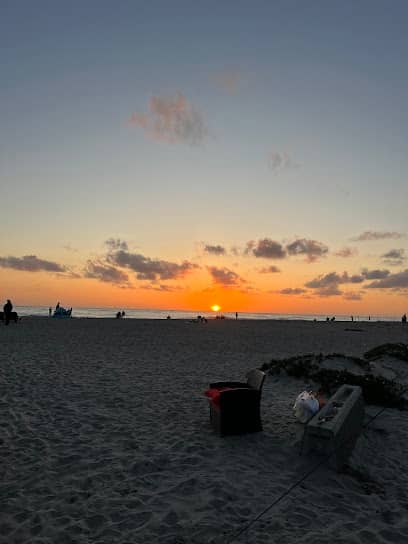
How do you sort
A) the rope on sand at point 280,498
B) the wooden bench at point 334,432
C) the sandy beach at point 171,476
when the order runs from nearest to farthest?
the rope on sand at point 280,498, the sandy beach at point 171,476, the wooden bench at point 334,432

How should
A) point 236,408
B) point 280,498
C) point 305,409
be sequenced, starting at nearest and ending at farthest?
1. point 280,498
2. point 305,409
3. point 236,408

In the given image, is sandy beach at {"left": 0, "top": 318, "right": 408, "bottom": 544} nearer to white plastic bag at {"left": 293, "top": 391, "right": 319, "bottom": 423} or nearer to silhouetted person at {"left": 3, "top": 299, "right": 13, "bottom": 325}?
white plastic bag at {"left": 293, "top": 391, "right": 319, "bottom": 423}

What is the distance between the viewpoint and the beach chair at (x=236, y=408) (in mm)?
8930

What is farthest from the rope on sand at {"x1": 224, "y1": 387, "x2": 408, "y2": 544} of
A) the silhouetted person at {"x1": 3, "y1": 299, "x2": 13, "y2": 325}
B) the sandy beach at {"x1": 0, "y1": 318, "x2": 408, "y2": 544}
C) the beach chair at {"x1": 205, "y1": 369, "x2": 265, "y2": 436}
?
the silhouetted person at {"x1": 3, "y1": 299, "x2": 13, "y2": 325}

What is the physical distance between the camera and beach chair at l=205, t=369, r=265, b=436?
29.3 feet

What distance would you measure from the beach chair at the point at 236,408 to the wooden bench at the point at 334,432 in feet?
4.64

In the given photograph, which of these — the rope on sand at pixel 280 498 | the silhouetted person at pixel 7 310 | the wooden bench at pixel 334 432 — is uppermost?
the silhouetted person at pixel 7 310

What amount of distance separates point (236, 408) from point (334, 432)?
2.27m

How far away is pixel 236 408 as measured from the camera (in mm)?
9117

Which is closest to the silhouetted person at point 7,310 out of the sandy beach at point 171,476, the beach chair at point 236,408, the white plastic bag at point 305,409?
the sandy beach at point 171,476

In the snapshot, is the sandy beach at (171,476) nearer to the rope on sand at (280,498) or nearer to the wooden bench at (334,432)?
the rope on sand at (280,498)

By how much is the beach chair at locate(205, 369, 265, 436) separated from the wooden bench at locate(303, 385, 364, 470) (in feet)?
4.64

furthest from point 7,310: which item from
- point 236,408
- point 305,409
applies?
point 305,409

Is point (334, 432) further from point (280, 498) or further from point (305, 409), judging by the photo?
point (280, 498)
